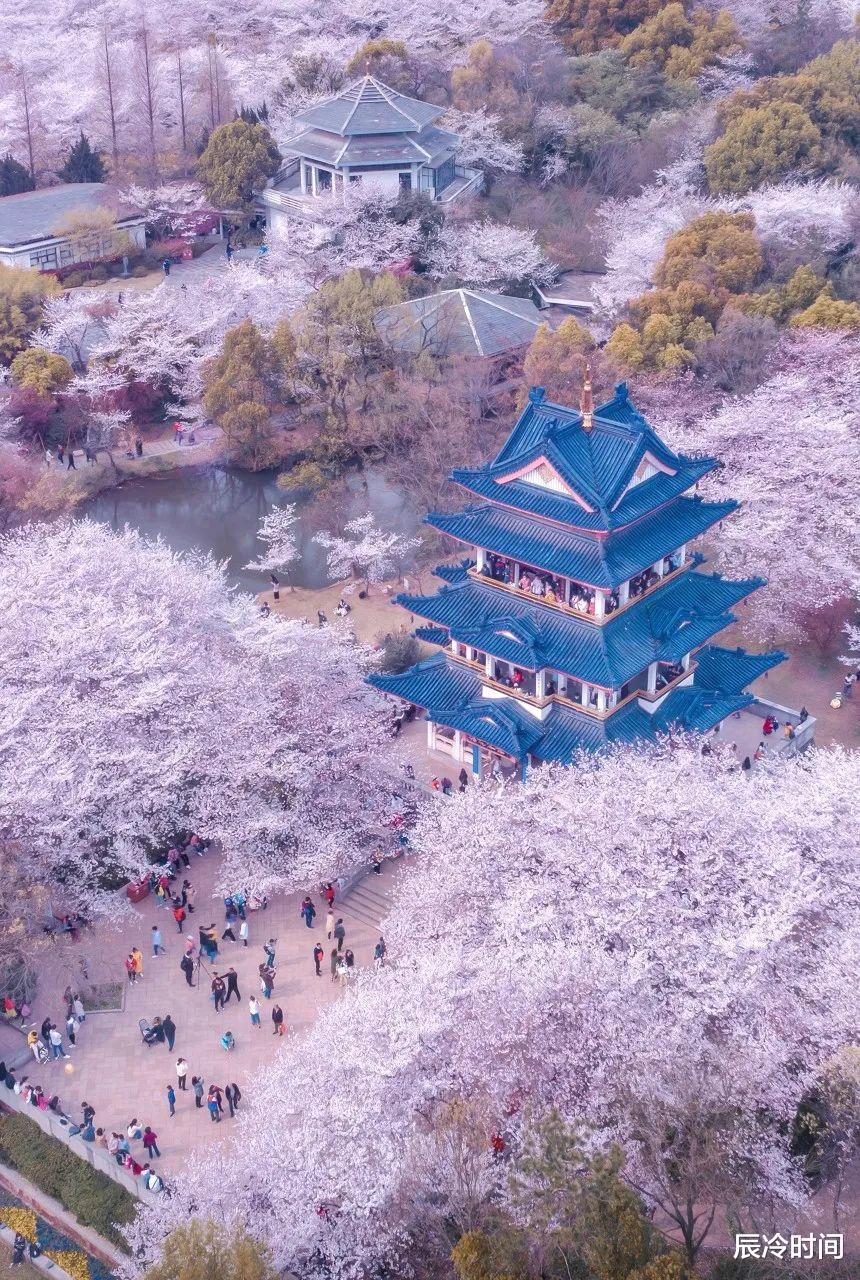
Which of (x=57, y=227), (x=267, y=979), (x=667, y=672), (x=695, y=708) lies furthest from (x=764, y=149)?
(x=267, y=979)

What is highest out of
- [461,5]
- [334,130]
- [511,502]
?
[461,5]

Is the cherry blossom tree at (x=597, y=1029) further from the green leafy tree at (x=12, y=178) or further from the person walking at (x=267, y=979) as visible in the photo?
the green leafy tree at (x=12, y=178)

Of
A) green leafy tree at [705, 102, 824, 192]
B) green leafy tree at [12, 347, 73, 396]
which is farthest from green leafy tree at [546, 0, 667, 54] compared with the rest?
green leafy tree at [12, 347, 73, 396]

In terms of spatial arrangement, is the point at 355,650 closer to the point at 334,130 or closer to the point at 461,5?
the point at 334,130

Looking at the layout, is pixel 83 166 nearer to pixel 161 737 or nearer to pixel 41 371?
pixel 41 371

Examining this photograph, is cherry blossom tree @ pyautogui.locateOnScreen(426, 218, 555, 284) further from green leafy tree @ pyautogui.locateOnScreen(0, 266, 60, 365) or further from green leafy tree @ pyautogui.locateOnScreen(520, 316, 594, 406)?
green leafy tree @ pyautogui.locateOnScreen(0, 266, 60, 365)

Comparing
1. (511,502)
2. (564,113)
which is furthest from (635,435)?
(564,113)
